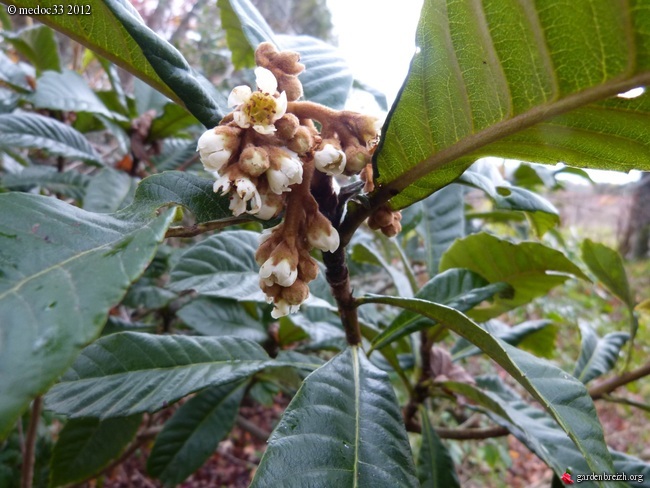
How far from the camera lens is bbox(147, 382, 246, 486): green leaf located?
124cm

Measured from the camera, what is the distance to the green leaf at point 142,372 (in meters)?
0.81

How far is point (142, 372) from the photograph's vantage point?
2.86ft

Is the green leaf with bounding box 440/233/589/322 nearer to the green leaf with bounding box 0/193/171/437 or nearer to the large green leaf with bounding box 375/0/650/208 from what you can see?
the large green leaf with bounding box 375/0/650/208

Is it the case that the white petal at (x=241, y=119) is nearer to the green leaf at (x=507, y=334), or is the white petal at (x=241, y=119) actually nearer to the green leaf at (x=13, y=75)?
the green leaf at (x=507, y=334)

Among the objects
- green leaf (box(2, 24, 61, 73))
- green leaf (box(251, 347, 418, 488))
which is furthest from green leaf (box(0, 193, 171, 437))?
green leaf (box(2, 24, 61, 73))

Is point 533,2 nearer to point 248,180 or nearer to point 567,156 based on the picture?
point 567,156

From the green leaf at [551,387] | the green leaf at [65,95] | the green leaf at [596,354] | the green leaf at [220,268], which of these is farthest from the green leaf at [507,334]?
the green leaf at [65,95]

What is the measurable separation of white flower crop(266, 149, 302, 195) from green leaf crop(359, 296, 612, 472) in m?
0.29

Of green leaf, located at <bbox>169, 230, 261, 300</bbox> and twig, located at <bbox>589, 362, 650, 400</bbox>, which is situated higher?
green leaf, located at <bbox>169, 230, 261, 300</bbox>

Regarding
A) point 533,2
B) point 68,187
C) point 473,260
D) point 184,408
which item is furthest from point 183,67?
point 68,187

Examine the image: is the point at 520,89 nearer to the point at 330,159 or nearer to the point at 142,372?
the point at 330,159

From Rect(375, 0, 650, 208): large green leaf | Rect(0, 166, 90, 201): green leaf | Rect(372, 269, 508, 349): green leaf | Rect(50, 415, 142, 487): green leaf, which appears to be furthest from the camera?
Rect(0, 166, 90, 201): green leaf

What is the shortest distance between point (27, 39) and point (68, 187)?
2.37ft

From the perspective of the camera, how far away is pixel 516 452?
3783 mm
